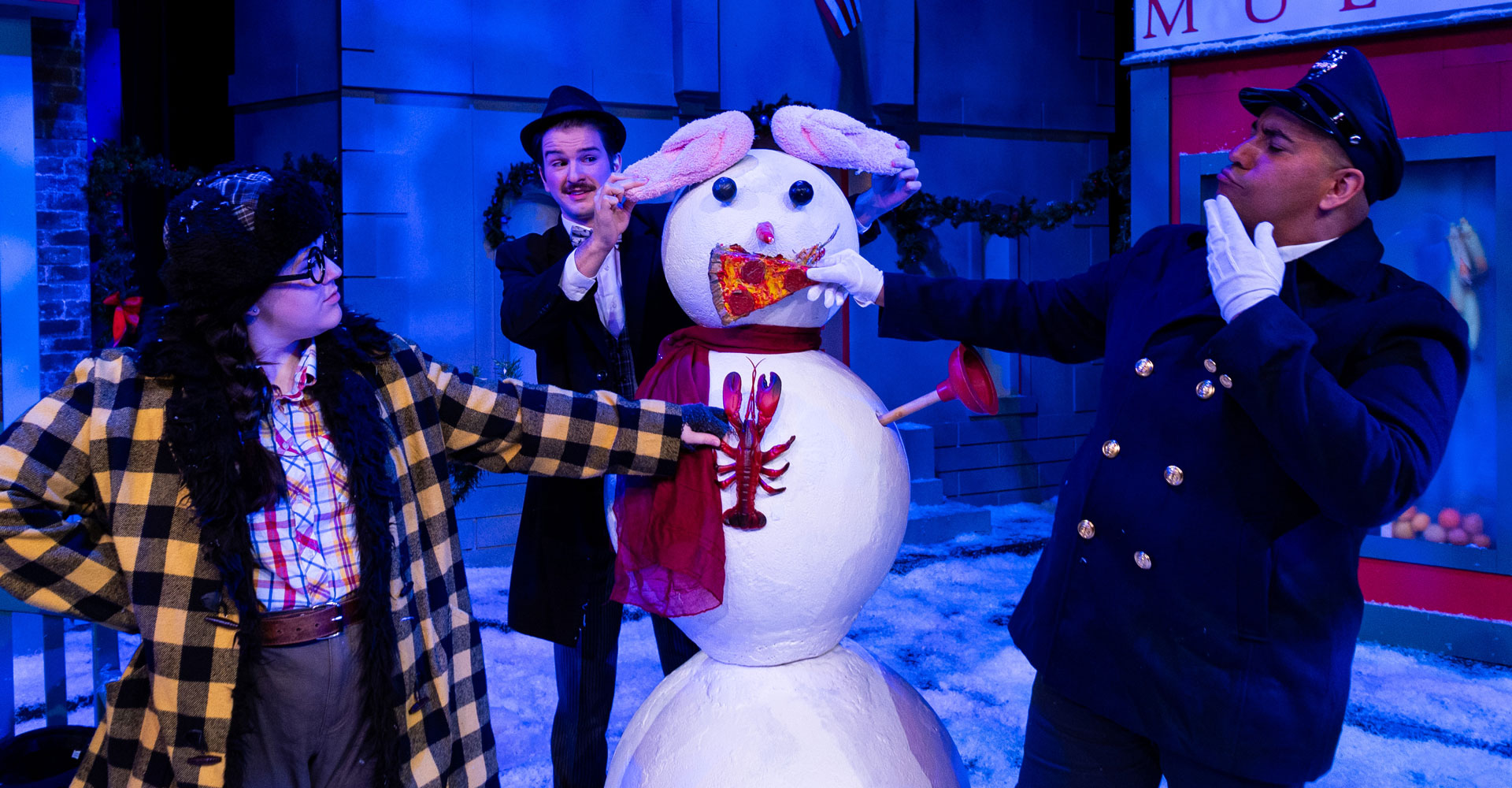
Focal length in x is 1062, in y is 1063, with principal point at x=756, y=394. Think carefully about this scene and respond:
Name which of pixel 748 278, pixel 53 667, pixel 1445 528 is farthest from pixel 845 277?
pixel 1445 528

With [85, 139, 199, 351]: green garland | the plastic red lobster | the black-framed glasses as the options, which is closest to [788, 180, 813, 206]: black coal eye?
the plastic red lobster

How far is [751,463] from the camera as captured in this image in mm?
1985

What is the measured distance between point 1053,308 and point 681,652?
119 centimetres

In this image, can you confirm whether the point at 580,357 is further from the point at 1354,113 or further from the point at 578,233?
the point at 1354,113

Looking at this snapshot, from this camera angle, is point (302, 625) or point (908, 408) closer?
point (302, 625)

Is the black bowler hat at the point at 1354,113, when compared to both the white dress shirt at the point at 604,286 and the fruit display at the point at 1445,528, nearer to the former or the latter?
the white dress shirt at the point at 604,286

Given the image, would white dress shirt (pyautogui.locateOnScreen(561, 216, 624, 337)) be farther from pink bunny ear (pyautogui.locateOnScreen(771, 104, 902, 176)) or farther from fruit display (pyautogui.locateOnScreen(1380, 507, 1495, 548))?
fruit display (pyautogui.locateOnScreen(1380, 507, 1495, 548))

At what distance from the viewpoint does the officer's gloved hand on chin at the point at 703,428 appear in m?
1.99

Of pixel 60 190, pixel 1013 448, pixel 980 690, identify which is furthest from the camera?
pixel 1013 448

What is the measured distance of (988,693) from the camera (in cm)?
379

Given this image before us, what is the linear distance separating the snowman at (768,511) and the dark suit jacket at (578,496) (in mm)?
288

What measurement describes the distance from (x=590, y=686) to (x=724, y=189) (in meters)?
1.24

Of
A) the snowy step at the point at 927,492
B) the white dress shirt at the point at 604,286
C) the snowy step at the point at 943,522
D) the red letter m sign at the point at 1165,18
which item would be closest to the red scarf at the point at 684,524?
the white dress shirt at the point at 604,286

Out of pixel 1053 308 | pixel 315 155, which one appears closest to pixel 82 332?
pixel 315 155
